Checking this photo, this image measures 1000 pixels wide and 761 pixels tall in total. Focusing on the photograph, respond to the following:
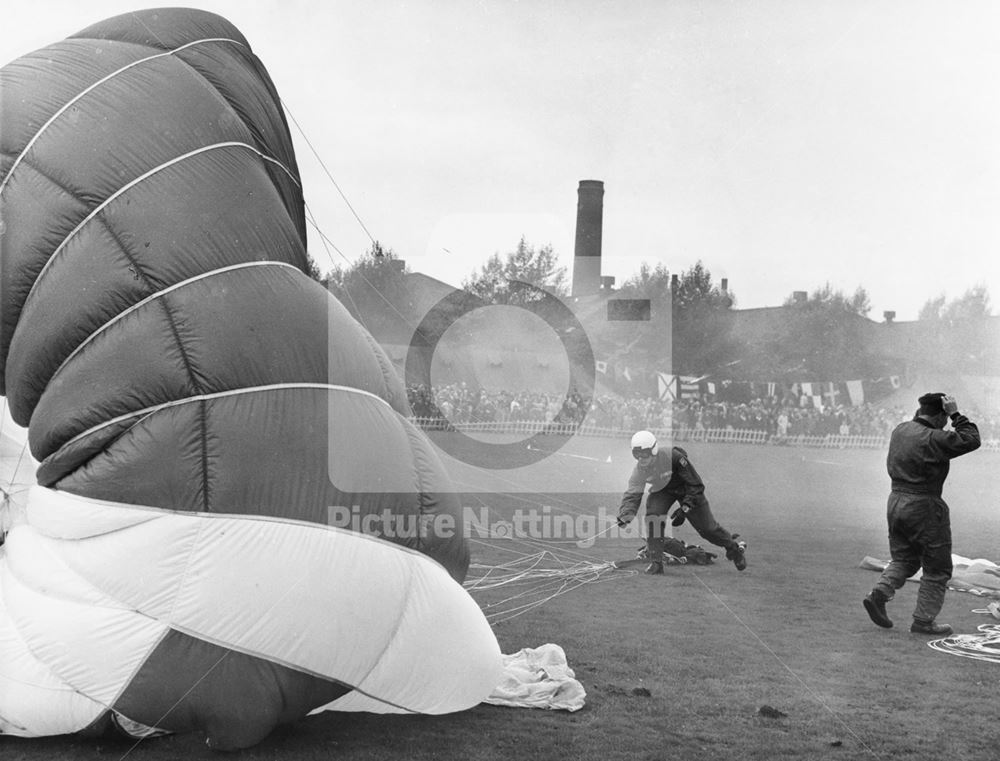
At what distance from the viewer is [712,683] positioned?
5410 mm

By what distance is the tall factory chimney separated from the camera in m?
23.5

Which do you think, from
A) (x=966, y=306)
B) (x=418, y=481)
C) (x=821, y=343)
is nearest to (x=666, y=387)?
(x=821, y=343)

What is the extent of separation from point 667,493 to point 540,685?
4079 millimetres

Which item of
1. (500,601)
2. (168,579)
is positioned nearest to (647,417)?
(500,601)

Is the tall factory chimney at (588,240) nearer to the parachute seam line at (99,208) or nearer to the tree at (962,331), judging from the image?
the tree at (962,331)

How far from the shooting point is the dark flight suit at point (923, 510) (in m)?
6.59

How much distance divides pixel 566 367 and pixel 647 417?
90.8 inches

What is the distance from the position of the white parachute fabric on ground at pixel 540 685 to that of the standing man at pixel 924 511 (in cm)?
257

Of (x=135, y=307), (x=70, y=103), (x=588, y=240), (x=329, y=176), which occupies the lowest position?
(x=135, y=307)

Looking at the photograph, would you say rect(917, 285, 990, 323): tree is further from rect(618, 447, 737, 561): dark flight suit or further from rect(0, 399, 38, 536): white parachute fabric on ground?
rect(0, 399, 38, 536): white parachute fabric on ground

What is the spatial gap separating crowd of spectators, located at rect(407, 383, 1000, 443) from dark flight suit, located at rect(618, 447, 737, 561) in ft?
33.6

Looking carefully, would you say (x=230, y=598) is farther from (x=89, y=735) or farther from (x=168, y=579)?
(x=89, y=735)

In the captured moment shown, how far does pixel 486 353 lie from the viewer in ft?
70.1

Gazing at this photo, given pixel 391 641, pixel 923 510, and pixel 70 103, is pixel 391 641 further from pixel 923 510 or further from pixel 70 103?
pixel 923 510
